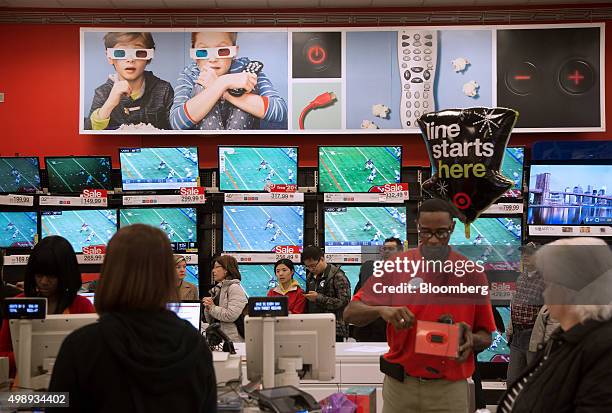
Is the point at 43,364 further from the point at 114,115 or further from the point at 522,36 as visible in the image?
the point at 522,36

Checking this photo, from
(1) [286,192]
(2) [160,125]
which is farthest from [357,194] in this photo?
(2) [160,125]

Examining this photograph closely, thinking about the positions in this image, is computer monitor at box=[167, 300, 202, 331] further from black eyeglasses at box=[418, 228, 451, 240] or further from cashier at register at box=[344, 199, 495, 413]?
black eyeglasses at box=[418, 228, 451, 240]

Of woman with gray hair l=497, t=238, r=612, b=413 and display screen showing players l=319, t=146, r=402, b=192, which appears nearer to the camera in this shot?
woman with gray hair l=497, t=238, r=612, b=413

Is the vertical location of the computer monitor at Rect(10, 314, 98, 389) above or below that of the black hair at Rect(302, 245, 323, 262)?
below

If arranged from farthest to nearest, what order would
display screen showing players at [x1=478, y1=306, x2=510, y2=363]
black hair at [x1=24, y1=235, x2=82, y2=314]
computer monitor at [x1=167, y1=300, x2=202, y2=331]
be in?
display screen showing players at [x1=478, y1=306, x2=510, y2=363]
computer monitor at [x1=167, y1=300, x2=202, y2=331]
black hair at [x1=24, y1=235, x2=82, y2=314]

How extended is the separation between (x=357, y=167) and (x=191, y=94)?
7.02 ft

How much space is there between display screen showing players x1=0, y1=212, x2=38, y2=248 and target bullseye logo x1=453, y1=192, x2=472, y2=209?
4387mm

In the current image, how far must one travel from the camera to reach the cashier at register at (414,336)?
2.95 m

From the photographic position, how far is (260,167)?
21.4 feet

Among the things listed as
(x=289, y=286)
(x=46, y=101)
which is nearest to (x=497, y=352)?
(x=289, y=286)

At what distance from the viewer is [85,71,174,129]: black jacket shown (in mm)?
7480

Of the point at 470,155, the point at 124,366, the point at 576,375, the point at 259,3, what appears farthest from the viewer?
the point at 259,3

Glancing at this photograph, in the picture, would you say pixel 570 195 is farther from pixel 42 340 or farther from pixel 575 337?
pixel 42 340

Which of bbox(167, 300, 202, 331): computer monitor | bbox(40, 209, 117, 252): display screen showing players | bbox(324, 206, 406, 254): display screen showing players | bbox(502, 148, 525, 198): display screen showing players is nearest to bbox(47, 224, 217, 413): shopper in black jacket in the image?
bbox(167, 300, 202, 331): computer monitor
